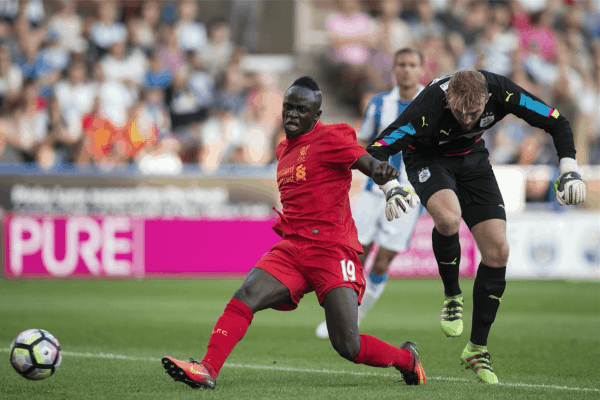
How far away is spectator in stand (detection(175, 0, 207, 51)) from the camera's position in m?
17.0

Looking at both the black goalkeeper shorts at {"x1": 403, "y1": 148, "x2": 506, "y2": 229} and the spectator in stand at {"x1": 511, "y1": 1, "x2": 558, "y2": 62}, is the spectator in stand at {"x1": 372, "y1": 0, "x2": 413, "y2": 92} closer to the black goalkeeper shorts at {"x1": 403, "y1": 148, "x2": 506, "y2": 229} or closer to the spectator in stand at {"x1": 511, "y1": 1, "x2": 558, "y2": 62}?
the spectator in stand at {"x1": 511, "y1": 1, "x2": 558, "y2": 62}

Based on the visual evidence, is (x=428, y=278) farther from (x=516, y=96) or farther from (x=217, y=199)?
(x=516, y=96)

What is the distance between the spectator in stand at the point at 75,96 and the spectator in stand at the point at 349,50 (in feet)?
16.7

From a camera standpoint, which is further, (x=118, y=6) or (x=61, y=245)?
(x=118, y=6)

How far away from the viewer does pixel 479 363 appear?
5352 millimetres

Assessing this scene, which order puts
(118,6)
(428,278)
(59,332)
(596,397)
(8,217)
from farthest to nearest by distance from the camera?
(118,6) → (428,278) → (8,217) → (59,332) → (596,397)

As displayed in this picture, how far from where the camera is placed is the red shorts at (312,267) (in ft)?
15.5

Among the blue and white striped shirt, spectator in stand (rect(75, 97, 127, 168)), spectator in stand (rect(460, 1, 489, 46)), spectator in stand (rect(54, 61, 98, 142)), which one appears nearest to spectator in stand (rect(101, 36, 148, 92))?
spectator in stand (rect(54, 61, 98, 142))

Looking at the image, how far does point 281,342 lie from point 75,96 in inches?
375

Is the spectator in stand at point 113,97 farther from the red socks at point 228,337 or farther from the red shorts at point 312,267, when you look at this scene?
the red socks at point 228,337

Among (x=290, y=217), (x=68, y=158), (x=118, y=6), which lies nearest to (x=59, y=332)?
(x=290, y=217)

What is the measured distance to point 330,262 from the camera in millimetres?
4738

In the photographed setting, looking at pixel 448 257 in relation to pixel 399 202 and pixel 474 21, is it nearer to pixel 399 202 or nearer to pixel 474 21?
pixel 399 202

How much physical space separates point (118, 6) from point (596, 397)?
1459cm
